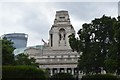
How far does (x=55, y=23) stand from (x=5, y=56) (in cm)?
8494

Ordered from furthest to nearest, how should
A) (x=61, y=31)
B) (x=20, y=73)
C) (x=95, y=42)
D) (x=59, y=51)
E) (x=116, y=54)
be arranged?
(x=61, y=31)
(x=59, y=51)
(x=95, y=42)
(x=116, y=54)
(x=20, y=73)

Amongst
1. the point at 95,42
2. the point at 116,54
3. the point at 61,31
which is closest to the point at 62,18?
the point at 61,31

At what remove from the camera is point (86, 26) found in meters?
71.2

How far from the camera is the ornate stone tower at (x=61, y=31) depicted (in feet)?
502

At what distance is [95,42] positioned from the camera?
70500 mm

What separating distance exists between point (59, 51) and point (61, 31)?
825cm

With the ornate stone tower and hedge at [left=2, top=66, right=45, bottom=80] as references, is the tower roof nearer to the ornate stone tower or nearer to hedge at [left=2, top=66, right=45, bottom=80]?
the ornate stone tower

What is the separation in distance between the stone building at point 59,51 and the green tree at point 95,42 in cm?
7710

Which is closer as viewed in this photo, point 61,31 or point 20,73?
point 20,73

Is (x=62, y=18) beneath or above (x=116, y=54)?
above

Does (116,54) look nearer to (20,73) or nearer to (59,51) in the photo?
(20,73)

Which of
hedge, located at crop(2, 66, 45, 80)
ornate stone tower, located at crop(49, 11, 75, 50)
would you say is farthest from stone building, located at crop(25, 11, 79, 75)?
hedge, located at crop(2, 66, 45, 80)

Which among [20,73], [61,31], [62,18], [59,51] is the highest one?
[62,18]

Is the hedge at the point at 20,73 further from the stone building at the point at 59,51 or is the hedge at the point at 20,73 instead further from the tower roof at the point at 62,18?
the tower roof at the point at 62,18
